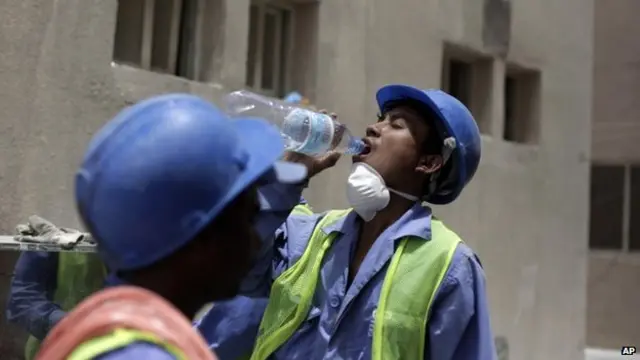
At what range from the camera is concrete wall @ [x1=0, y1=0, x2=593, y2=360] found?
263 centimetres

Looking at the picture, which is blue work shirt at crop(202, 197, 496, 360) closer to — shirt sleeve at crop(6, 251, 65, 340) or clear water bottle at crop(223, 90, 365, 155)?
clear water bottle at crop(223, 90, 365, 155)

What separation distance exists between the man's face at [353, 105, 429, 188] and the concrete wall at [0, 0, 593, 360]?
3.77ft

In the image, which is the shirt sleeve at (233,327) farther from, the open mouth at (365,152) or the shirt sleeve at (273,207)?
the open mouth at (365,152)

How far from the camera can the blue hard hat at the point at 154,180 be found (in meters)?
1.03

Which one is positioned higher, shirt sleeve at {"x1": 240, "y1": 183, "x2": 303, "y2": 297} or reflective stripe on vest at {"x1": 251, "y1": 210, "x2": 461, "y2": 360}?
shirt sleeve at {"x1": 240, "y1": 183, "x2": 303, "y2": 297}

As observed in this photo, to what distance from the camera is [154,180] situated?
1.03 metres

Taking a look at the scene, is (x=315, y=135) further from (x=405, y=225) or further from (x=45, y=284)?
(x=45, y=284)

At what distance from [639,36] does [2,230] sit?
7605 millimetres

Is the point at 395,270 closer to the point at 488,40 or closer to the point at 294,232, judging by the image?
the point at 294,232

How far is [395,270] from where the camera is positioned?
6.23 ft

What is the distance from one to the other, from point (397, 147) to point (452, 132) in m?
0.14

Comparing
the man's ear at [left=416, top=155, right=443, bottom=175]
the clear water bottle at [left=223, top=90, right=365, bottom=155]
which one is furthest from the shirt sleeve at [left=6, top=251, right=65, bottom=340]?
the man's ear at [left=416, top=155, right=443, bottom=175]

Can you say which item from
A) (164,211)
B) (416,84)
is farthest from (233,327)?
(416,84)

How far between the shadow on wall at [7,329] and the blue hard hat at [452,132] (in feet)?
3.93
